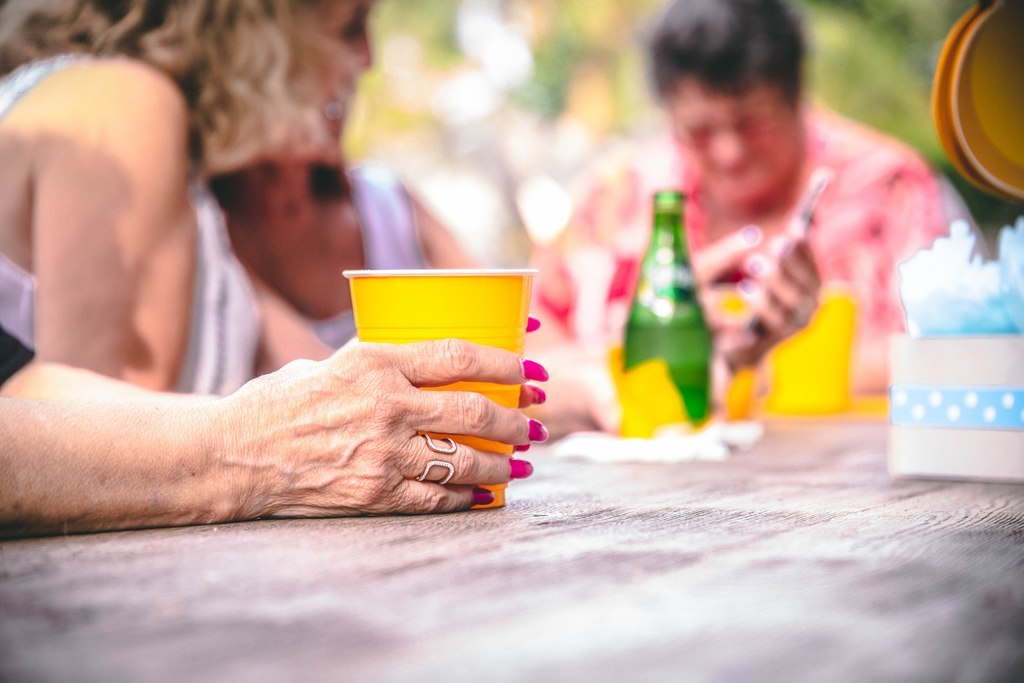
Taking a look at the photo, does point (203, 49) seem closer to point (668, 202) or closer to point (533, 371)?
point (668, 202)

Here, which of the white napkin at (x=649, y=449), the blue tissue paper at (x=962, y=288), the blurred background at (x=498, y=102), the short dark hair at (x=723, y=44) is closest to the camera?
the blue tissue paper at (x=962, y=288)

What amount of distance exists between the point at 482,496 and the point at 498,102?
5174 mm

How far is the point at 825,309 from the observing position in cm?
199

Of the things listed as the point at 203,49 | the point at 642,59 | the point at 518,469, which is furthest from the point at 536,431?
the point at 642,59

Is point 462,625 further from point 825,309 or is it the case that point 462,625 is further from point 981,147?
point 825,309

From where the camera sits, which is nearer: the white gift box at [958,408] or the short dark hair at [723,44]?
the white gift box at [958,408]

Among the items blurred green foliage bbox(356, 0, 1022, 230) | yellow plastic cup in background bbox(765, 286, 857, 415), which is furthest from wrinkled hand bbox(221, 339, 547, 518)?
blurred green foliage bbox(356, 0, 1022, 230)

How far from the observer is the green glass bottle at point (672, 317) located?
1.49 m

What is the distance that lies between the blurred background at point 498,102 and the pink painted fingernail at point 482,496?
4.49m

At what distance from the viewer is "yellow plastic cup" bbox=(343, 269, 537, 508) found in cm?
80

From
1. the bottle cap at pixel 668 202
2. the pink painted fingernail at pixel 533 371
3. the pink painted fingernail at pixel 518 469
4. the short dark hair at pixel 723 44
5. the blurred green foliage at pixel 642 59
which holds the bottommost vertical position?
the pink painted fingernail at pixel 518 469

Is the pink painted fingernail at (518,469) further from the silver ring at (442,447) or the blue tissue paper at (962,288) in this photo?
the blue tissue paper at (962,288)

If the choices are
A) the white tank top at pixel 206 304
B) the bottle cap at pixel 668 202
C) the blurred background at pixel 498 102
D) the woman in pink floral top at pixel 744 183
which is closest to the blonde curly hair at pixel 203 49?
the white tank top at pixel 206 304

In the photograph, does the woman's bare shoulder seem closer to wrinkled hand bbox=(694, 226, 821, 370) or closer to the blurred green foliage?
wrinkled hand bbox=(694, 226, 821, 370)
